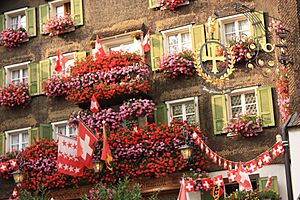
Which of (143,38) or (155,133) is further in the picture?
(143,38)

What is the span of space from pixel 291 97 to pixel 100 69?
687 cm

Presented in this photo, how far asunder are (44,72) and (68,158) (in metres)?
4.70

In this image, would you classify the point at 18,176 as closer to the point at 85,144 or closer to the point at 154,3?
the point at 85,144

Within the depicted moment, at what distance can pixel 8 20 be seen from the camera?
26.4 metres

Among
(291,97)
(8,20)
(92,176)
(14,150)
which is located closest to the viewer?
(291,97)

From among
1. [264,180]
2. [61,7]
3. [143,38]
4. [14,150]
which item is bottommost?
[264,180]

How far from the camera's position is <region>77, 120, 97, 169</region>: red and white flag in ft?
69.2

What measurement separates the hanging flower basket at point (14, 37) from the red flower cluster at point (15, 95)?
1.57 metres

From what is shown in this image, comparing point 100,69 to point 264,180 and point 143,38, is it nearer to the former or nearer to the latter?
point 143,38

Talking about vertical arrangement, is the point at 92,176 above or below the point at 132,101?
below

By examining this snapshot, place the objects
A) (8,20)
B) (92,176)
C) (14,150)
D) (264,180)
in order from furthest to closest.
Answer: (8,20) → (14,150) → (92,176) → (264,180)

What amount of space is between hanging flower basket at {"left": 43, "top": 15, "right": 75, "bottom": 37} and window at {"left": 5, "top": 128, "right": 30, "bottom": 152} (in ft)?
11.7

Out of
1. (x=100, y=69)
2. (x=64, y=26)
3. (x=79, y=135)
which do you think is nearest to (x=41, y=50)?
(x=64, y=26)

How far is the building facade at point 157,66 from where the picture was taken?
21.3 m
